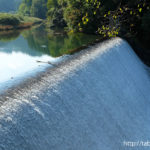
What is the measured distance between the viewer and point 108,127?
473cm

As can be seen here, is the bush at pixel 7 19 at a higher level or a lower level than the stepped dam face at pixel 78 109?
higher

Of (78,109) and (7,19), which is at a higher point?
(7,19)

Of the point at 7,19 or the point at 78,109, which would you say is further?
the point at 7,19

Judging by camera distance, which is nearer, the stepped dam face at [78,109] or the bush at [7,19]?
the stepped dam face at [78,109]

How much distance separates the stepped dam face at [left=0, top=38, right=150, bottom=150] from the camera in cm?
322

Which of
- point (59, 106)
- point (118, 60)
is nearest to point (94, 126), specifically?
point (59, 106)

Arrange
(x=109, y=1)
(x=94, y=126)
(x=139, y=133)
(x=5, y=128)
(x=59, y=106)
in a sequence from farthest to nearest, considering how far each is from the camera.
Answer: (x=109, y=1) < (x=139, y=133) < (x=94, y=126) < (x=59, y=106) < (x=5, y=128)

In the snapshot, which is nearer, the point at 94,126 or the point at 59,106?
the point at 59,106

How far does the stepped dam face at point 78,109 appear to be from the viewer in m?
3.22

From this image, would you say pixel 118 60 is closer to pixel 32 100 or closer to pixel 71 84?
pixel 71 84

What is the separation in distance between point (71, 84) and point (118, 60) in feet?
11.7

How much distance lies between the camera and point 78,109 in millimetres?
4418

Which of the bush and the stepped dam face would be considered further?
the bush

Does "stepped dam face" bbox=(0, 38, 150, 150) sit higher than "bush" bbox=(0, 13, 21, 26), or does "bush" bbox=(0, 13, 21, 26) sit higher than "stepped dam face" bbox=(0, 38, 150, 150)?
"bush" bbox=(0, 13, 21, 26)
